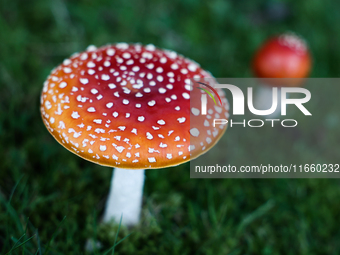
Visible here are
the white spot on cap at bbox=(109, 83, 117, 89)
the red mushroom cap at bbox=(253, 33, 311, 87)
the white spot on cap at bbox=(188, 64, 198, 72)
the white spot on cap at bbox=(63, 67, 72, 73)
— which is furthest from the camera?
the red mushroom cap at bbox=(253, 33, 311, 87)

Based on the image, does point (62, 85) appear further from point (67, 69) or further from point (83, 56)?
point (83, 56)

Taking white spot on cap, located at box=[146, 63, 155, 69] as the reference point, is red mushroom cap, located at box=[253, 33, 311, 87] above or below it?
above

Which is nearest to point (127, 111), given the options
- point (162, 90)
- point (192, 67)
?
point (162, 90)

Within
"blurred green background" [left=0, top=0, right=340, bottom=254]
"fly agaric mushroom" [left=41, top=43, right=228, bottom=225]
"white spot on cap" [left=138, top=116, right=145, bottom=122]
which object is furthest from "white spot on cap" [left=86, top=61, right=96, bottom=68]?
"blurred green background" [left=0, top=0, right=340, bottom=254]

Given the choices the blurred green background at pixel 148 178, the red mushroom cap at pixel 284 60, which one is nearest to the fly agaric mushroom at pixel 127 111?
the blurred green background at pixel 148 178

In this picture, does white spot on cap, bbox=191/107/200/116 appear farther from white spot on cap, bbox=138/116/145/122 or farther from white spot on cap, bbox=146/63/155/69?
white spot on cap, bbox=146/63/155/69

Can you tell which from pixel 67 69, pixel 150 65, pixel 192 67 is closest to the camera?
pixel 67 69

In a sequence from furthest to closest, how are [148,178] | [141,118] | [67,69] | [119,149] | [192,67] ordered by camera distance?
[148,178] → [192,67] → [67,69] → [141,118] → [119,149]

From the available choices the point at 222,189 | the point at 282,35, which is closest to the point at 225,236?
the point at 222,189
